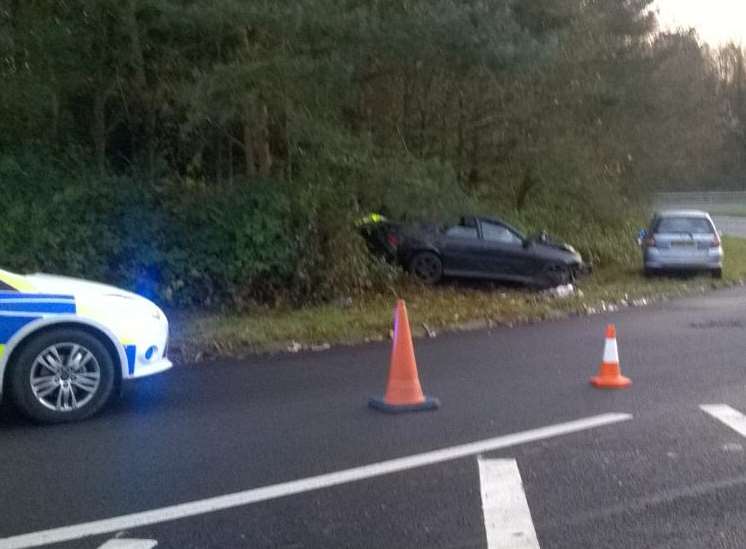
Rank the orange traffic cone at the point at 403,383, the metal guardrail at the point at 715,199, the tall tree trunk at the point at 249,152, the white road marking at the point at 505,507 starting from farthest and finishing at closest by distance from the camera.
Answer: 1. the metal guardrail at the point at 715,199
2. the tall tree trunk at the point at 249,152
3. the orange traffic cone at the point at 403,383
4. the white road marking at the point at 505,507

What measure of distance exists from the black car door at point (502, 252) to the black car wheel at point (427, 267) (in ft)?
2.67

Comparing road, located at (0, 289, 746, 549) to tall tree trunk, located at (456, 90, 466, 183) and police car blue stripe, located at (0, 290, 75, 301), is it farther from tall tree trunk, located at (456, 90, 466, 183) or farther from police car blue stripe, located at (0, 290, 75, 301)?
tall tree trunk, located at (456, 90, 466, 183)

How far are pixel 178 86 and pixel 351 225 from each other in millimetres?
3372

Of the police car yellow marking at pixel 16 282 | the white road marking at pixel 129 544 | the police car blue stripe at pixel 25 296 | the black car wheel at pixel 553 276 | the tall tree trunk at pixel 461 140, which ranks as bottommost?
the black car wheel at pixel 553 276

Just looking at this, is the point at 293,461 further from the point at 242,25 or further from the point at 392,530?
the point at 242,25

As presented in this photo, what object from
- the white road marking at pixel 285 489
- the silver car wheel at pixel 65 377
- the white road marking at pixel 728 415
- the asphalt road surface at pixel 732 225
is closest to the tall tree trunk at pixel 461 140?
the white road marking at pixel 728 415

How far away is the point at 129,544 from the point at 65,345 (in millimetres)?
3152

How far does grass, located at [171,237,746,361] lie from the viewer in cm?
1293

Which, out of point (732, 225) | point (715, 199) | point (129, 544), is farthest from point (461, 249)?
point (715, 199)

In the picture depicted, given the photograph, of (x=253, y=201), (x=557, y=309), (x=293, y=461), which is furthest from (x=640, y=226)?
(x=293, y=461)

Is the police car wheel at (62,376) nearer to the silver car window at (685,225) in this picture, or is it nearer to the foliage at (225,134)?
the foliage at (225,134)

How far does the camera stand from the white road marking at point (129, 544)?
5754mm

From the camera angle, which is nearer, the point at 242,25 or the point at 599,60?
the point at 242,25

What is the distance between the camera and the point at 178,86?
49.9 ft
